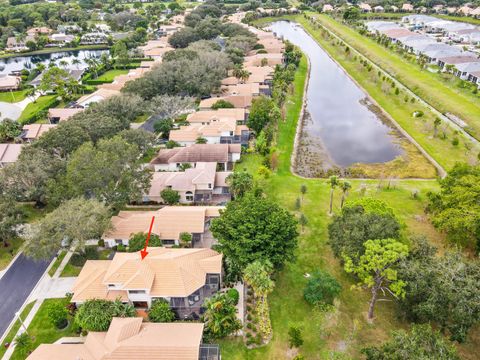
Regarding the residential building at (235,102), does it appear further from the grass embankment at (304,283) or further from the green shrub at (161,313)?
the green shrub at (161,313)

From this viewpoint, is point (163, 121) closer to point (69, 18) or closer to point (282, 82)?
point (282, 82)

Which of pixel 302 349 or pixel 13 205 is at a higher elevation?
pixel 13 205

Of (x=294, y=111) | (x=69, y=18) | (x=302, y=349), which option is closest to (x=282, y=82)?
(x=294, y=111)

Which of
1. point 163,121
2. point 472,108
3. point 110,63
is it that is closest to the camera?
point 163,121

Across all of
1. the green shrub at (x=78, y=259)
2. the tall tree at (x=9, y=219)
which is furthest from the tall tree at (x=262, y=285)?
the tall tree at (x=9, y=219)

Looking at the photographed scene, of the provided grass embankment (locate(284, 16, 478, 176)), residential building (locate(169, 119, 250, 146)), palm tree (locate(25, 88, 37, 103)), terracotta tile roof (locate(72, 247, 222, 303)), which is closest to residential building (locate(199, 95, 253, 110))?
residential building (locate(169, 119, 250, 146))

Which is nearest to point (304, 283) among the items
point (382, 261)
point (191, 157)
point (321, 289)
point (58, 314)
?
point (321, 289)
